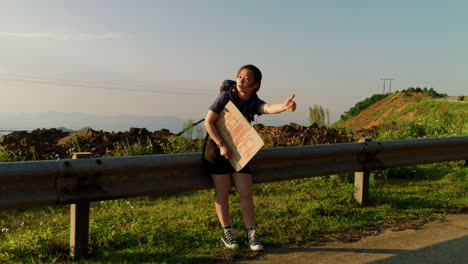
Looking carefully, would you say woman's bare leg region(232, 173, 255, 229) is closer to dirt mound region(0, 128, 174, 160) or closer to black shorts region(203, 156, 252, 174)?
black shorts region(203, 156, 252, 174)

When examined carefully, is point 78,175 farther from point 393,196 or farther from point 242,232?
point 393,196

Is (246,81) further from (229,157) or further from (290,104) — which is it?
(229,157)

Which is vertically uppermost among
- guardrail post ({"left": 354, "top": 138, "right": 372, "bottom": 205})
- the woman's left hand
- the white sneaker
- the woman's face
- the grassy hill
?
the grassy hill

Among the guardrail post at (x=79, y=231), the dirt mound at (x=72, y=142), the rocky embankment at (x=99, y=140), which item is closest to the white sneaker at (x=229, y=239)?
the guardrail post at (x=79, y=231)

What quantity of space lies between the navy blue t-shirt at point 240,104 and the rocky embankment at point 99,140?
3.48 m

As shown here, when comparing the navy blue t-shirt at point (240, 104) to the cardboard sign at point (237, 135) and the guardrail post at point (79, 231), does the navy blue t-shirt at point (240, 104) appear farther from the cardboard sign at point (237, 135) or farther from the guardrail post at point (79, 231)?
the guardrail post at point (79, 231)

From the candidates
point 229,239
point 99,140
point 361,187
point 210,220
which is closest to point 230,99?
point 229,239

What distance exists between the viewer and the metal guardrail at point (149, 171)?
3.18 m

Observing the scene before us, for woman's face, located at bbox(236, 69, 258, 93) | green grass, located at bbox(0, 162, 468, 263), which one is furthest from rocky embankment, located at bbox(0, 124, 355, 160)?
woman's face, located at bbox(236, 69, 258, 93)

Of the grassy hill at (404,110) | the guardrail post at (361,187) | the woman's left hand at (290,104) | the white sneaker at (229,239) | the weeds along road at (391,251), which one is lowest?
the weeds along road at (391,251)

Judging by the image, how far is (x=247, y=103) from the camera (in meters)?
3.97

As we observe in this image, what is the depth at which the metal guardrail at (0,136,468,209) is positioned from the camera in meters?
3.18

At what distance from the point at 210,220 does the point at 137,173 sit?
1091 mm

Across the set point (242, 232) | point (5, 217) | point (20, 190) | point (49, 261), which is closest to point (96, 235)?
point (49, 261)
